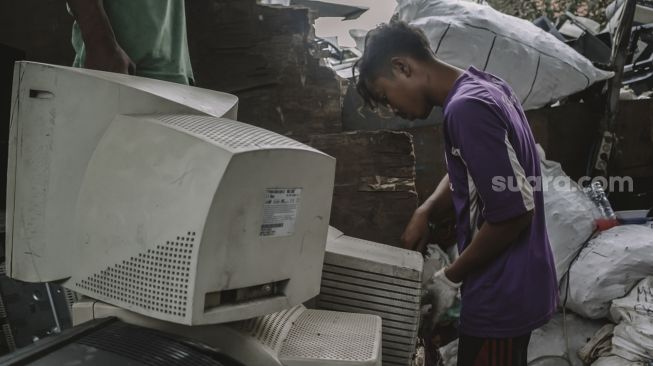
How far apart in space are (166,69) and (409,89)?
0.73 m

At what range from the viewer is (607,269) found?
180 centimetres

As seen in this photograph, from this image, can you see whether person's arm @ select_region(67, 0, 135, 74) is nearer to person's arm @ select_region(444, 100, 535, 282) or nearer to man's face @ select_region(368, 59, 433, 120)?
man's face @ select_region(368, 59, 433, 120)

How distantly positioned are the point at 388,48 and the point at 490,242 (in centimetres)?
58

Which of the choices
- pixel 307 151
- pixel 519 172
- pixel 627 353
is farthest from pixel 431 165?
pixel 307 151

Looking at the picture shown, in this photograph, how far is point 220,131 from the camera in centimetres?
82

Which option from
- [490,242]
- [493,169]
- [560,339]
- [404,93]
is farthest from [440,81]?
[560,339]

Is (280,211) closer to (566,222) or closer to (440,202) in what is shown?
(440,202)

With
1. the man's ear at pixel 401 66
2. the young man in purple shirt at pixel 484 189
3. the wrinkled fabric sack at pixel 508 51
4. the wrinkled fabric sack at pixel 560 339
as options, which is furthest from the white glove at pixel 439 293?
the wrinkled fabric sack at pixel 508 51

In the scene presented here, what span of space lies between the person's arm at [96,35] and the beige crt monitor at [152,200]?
308 mm

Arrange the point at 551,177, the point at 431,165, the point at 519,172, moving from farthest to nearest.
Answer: the point at 431,165, the point at 551,177, the point at 519,172

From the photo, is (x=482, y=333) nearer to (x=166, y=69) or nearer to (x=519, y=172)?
(x=519, y=172)

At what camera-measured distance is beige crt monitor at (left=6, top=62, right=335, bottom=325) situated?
0.74 m

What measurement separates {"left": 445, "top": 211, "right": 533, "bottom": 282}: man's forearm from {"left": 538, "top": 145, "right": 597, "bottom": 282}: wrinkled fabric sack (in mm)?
905

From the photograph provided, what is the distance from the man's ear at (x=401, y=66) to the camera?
4.14 feet
